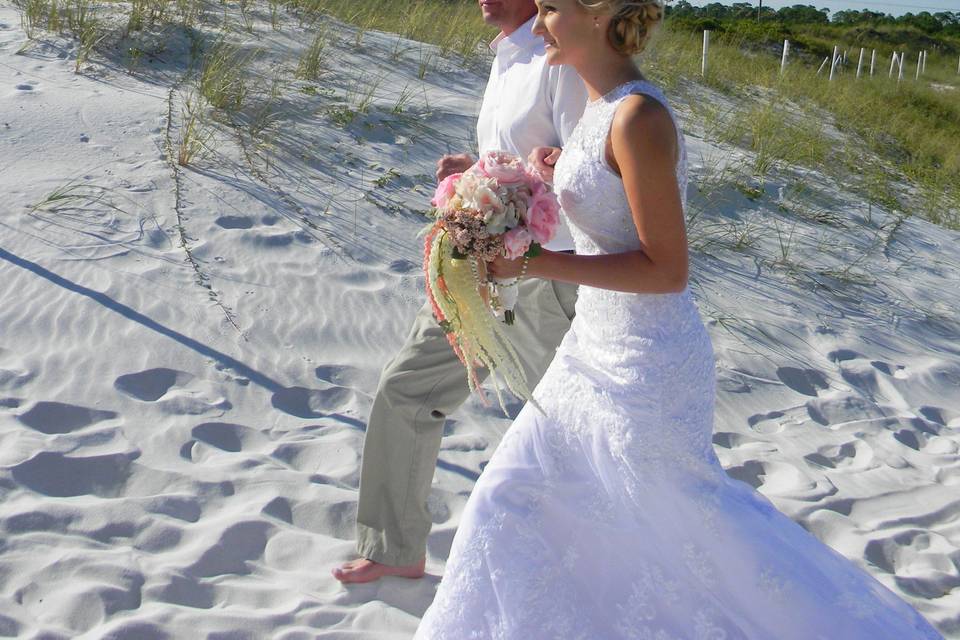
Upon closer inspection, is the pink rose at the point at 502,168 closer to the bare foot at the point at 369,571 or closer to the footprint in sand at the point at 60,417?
the bare foot at the point at 369,571

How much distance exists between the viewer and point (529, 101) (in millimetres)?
3305

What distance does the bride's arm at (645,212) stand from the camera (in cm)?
250

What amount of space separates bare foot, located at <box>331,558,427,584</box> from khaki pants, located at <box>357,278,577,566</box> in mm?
25

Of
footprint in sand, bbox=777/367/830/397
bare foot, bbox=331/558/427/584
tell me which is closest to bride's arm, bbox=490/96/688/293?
bare foot, bbox=331/558/427/584

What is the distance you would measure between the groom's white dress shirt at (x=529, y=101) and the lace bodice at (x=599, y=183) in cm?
45

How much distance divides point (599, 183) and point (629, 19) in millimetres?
420

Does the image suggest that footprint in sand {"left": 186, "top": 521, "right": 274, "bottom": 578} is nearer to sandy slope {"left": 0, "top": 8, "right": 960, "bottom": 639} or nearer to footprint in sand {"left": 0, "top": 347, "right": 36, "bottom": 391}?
sandy slope {"left": 0, "top": 8, "right": 960, "bottom": 639}

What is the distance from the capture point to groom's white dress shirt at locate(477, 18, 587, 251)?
3.22 m

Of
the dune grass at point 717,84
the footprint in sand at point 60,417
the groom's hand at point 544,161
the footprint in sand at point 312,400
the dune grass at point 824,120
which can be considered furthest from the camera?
the dune grass at point 824,120

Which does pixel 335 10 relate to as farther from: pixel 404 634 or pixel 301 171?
pixel 404 634

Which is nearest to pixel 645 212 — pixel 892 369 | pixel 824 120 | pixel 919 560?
pixel 919 560

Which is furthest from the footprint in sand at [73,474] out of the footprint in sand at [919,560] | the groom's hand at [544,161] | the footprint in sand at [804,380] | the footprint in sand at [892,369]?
the footprint in sand at [892,369]

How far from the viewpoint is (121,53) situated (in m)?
8.41

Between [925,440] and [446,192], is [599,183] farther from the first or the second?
[925,440]
